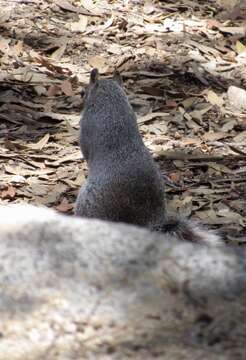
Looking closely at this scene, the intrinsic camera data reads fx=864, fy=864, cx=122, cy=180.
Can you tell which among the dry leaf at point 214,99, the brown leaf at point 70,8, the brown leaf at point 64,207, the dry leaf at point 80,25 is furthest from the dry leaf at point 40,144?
the brown leaf at point 70,8

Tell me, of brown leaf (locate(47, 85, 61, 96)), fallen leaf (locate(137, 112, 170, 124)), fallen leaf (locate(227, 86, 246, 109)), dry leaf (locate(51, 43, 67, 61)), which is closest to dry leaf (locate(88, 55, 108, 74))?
dry leaf (locate(51, 43, 67, 61))

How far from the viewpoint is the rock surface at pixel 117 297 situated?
7.54ft

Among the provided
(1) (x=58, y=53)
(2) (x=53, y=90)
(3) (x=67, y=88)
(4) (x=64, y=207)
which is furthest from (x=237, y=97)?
(4) (x=64, y=207)

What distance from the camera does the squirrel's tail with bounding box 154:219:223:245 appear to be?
15.6ft

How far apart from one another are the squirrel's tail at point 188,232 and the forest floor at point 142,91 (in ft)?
1.80

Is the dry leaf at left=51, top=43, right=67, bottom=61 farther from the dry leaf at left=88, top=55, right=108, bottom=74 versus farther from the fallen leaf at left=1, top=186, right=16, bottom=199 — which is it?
the fallen leaf at left=1, top=186, right=16, bottom=199

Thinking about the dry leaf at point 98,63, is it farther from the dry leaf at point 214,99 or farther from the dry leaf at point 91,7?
the dry leaf at point 214,99

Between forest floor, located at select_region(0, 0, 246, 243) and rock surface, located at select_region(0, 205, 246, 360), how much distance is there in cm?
297

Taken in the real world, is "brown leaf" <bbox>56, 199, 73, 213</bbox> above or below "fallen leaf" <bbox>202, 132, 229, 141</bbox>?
below

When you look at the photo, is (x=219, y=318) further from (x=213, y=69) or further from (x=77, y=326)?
(x=213, y=69)

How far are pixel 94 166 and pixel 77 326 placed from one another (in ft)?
9.68

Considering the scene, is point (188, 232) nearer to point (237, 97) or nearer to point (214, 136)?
point (214, 136)

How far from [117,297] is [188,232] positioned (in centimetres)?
245

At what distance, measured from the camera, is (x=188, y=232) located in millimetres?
4793
